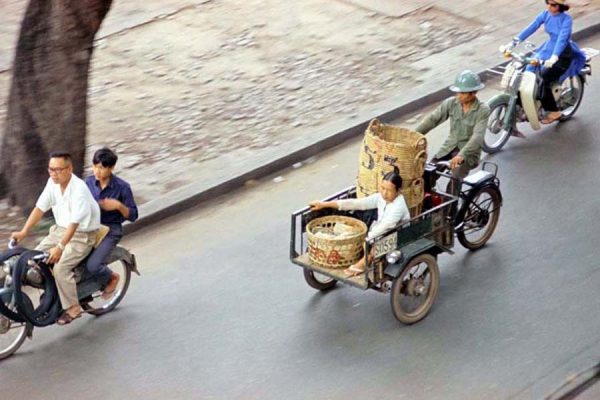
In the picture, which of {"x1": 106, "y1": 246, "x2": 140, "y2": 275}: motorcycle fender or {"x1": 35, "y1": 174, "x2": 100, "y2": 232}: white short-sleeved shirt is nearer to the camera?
{"x1": 35, "y1": 174, "x2": 100, "y2": 232}: white short-sleeved shirt

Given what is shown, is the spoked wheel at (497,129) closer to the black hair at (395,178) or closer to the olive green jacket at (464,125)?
the olive green jacket at (464,125)

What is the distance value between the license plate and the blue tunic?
4370 mm

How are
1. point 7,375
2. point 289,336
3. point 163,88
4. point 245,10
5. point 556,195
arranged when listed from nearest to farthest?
point 7,375 → point 289,336 → point 556,195 → point 163,88 → point 245,10

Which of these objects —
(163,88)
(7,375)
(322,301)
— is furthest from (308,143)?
(7,375)

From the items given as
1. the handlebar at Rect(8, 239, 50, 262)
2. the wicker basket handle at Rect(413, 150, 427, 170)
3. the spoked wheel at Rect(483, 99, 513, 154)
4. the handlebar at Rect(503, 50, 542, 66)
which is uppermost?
the wicker basket handle at Rect(413, 150, 427, 170)

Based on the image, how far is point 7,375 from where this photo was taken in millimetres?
7523

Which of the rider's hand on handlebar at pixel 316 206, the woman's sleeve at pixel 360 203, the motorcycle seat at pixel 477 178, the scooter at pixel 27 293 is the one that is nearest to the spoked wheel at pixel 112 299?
the scooter at pixel 27 293

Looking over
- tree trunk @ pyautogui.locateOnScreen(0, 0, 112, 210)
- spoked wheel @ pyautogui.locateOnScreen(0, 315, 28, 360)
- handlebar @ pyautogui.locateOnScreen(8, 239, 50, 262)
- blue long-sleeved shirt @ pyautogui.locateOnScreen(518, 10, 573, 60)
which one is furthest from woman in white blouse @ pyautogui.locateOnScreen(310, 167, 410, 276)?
blue long-sleeved shirt @ pyautogui.locateOnScreen(518, 10, 573, 60)

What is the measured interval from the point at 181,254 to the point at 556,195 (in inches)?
150

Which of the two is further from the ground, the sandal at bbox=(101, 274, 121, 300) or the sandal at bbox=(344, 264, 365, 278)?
the sandal at bbox=(344, 264, 365, 278)

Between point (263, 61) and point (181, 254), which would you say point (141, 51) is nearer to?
point (263, 61)

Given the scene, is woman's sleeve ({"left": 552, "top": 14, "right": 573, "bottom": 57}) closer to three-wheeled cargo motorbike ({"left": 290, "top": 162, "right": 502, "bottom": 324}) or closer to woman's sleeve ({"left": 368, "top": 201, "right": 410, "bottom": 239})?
three-wheeled cargo motorbike ({"left": 290, "top": 162, "right": 502, "bottom": 324})

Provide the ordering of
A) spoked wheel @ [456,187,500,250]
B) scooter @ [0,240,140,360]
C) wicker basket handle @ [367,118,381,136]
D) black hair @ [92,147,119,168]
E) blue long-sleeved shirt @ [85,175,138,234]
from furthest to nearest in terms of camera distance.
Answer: spoked wheel @ [456,187,500,250] → wicker basket handle @ [367,118,381,136] → blue long-sleeved shirt @ [85,175,138,234] → black hair @ [92,147,119,168] → scooter @ [0,240,140,360]

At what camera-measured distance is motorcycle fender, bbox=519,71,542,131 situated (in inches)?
448
